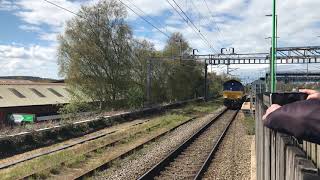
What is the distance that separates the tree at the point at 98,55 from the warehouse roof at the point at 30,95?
21.6 ft

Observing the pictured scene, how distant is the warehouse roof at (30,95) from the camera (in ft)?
162

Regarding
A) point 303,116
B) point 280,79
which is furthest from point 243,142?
point 280,79

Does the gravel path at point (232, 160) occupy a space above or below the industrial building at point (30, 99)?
below

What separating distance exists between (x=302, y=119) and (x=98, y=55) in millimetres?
45792

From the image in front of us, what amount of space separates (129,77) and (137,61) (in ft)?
13.0

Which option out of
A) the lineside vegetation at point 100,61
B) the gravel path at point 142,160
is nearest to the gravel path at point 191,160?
the gravel path at point 142,160

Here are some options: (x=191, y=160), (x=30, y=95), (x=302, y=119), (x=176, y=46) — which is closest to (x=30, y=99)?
(x=30, y=95)

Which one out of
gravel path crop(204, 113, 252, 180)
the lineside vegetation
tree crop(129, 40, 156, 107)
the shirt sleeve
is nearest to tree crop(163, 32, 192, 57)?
tree crop(129, 40, 156, 107)

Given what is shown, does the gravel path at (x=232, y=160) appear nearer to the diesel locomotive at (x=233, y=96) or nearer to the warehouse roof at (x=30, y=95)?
the diesel locomotive at (x=233, y=96)

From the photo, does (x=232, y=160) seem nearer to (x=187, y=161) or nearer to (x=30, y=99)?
(x=187, y=161)

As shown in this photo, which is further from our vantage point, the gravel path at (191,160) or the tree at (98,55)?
the tree at (98,55)

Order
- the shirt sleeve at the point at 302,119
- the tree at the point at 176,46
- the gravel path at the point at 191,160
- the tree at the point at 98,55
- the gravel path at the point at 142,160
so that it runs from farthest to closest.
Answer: the tree at the point at 176,46 → the tree at the point at 98,55 → the gravel path at the point at 191,160 → the gravel path at the point at 142,160 → the shirt sleeve at the point at 302,119

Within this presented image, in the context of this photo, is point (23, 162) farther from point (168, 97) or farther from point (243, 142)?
point (168, 97)

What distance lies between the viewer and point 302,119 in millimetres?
1747
